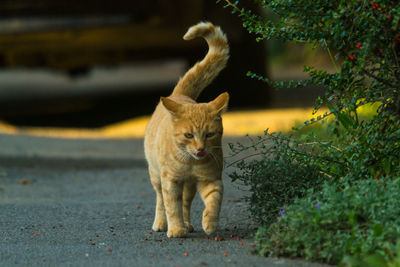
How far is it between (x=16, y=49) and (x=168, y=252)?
9609 millimetres

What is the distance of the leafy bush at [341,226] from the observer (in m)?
3.41

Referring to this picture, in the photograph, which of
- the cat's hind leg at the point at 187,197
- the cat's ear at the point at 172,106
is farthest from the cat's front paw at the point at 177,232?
the cat's ear at the point at 172,106

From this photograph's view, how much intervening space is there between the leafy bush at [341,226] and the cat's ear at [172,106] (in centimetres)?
104

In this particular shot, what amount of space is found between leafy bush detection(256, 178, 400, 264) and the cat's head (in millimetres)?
774

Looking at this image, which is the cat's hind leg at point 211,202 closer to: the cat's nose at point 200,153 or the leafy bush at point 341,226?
the cat's nose at point 200,153

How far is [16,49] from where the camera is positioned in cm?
1268

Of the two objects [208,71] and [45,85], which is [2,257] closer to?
[208,71]

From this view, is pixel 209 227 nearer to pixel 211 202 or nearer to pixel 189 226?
pixel 211 202

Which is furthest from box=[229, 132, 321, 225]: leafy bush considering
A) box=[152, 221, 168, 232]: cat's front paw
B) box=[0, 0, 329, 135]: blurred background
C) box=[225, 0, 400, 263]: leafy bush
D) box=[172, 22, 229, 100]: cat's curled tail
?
box=[0, 0, 329, 135]: blurred background

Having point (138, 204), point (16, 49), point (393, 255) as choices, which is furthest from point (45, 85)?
point (393, 255)

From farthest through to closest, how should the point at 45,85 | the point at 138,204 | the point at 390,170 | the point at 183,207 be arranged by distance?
the point at 45,85 → the point at 138,204 → the point at 183,207 → the point at 390,170

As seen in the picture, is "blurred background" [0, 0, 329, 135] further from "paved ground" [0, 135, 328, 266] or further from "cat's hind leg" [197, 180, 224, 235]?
"cat's hind leg" [197, 180, 224, 235]

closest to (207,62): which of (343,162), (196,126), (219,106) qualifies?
(219,106)

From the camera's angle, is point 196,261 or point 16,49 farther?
point 16,49
